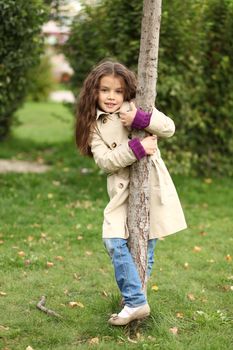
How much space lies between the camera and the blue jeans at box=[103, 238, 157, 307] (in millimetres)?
4059

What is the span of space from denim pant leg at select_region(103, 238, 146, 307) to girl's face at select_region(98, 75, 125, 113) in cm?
86

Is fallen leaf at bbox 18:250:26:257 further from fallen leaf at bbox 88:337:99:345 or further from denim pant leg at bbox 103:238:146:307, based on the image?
denim pant leg at bbox 103:238:146:307

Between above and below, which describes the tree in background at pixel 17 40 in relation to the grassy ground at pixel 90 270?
above

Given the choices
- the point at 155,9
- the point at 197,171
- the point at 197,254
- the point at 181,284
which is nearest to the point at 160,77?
the point at 197,171

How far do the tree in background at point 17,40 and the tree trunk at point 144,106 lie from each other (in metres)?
3.87

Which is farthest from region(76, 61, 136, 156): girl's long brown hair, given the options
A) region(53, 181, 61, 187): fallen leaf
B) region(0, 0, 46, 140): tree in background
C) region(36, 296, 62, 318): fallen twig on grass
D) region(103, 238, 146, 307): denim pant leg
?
region(53, 181, 61, 187): fallen leaf

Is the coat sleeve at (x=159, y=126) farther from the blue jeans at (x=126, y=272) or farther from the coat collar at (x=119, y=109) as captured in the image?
the blue jeans at (x=126, y=272)

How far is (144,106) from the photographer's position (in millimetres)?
4098

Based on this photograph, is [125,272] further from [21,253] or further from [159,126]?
[21,253]

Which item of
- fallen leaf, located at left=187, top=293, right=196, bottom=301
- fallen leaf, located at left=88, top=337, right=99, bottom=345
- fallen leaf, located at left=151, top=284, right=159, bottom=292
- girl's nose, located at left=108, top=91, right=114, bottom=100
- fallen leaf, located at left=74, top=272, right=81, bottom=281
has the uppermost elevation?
girl's nose, located at left=108, top=91, right=114, bottom=100

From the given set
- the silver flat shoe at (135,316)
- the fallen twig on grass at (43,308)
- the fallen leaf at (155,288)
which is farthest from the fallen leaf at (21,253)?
the silver flat shoe at (135,316)

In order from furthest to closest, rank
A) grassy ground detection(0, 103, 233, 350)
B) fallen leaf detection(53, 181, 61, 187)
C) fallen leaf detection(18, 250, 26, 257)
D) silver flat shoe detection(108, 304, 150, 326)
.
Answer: fallen leaf detection(53, 181, 61, 187) → fallen leaf detection(18, 250, 26, 257) → grassy ground detection(0, 103, 233, 350) → silver flat shoe detection(108, 304, 150, 326)

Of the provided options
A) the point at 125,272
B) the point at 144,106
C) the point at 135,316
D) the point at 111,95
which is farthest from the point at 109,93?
the point at 135,316

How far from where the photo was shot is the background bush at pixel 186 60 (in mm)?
8328
